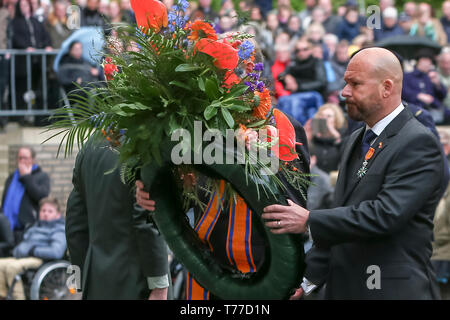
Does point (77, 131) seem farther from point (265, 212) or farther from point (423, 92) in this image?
point (423, 92)

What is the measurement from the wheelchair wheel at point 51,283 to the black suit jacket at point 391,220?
4.20 metres

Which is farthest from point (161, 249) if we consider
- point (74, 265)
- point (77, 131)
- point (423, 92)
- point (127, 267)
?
point (423, 92)

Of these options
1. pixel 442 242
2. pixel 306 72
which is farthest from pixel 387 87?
pixel 306 72

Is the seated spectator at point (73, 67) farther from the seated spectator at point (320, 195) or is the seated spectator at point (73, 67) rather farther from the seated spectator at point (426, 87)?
the seated spectator at point (426, 87)

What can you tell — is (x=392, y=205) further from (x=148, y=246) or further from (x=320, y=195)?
(x=320, y=195)

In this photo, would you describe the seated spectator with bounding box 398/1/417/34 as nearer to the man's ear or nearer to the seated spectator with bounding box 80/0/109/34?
the seated spectator with bounding box 80/0/109/34

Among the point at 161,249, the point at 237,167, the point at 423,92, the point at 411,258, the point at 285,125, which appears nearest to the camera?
the point at 237,167

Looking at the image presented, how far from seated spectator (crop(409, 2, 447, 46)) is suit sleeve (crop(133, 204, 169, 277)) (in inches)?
370

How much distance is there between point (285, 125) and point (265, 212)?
0.43 m

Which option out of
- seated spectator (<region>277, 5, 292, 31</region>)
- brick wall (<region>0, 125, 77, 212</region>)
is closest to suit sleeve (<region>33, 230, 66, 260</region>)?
brick wall (<region>0, 125, 77, 212</region>)

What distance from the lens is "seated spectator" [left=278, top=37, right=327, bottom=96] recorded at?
10219 mm

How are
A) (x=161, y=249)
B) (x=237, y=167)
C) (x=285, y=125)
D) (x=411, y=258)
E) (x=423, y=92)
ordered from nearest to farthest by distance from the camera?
(x=237, y=167)
(x=285, y=125)
(x=411, y=258)
(x=161, y=249)
(x=423, y=92)

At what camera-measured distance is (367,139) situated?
3.89 metres
